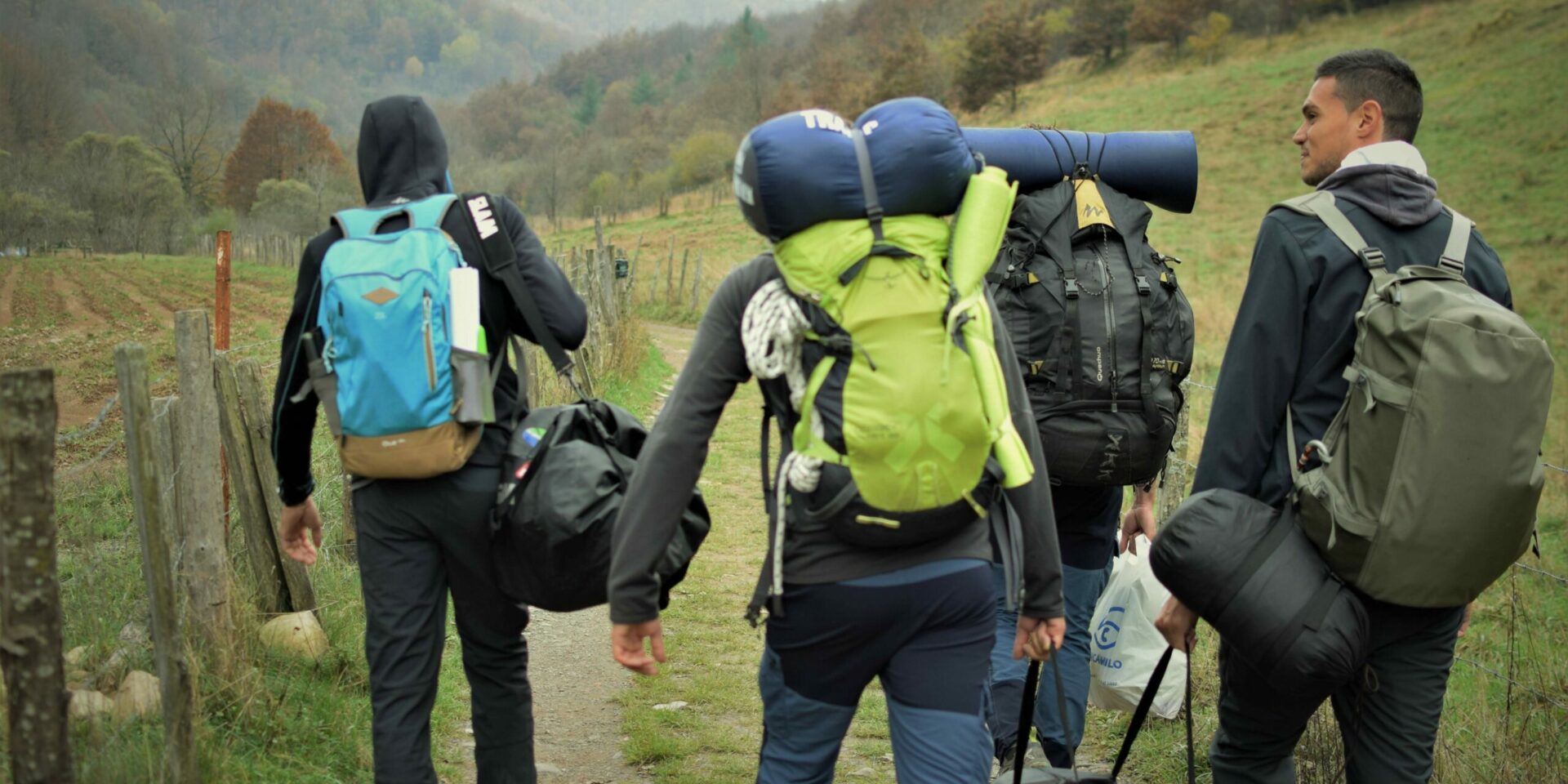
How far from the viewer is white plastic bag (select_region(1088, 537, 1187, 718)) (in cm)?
417

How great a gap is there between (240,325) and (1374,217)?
1876 centimetres

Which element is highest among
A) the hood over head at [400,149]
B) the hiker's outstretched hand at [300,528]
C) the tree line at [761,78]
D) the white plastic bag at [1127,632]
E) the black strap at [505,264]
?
the tree line at [761,78]

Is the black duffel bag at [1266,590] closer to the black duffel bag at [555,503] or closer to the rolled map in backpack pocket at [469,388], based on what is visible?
the black duffel bag at [555,503]

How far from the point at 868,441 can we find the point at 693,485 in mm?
452

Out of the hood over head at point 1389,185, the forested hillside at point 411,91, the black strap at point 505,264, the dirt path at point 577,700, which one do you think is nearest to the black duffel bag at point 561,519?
A: the black strap at point 505,264

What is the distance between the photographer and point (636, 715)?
14.6ft

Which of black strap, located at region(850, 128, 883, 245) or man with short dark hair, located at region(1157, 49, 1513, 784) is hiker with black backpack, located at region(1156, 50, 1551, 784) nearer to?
man with short dark hair, located at region(1157, 49, 1513, 784)

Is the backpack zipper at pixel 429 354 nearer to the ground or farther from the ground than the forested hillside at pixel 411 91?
nearer to the ground

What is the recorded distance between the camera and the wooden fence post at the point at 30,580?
6.95 ft

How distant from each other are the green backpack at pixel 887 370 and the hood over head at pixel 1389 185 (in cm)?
99

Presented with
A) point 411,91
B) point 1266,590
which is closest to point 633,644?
point 1266,590

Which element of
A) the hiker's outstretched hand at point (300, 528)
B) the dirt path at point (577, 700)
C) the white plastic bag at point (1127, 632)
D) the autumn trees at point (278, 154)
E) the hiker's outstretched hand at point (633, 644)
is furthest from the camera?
the autumn trees at point (278, 154)

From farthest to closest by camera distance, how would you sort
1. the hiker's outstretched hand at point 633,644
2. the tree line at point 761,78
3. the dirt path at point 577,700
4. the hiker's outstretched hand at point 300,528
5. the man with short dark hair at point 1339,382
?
the tree line at point 761,78 < the dirt path at point 577,700 < the hiker's outstretched hand at point 300,528 < the man with short dark hair at point 1339,382 < the hiker's outstretched hand at point 633,644

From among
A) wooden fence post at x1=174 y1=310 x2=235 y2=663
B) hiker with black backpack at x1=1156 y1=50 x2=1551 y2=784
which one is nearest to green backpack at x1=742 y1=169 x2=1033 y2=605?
hiker with black backpack at x1=1156 y1=50 x2=1551 y2=784
